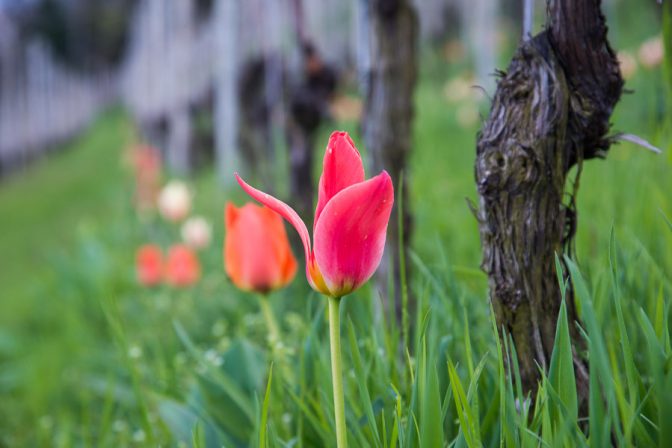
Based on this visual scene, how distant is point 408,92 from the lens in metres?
1.46

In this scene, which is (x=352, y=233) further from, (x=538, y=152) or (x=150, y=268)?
(x=150, y=268)

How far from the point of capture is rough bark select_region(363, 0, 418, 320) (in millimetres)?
1435

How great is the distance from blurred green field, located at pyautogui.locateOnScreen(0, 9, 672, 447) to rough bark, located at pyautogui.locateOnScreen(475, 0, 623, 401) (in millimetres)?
75

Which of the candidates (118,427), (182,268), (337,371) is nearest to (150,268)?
(182,268)

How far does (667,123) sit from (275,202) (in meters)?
0.74

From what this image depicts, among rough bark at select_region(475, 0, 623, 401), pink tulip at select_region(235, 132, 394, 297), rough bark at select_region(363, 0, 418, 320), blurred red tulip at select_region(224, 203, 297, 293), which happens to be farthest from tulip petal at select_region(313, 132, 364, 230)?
rough bark at select_region(363, 0, 418, 320)

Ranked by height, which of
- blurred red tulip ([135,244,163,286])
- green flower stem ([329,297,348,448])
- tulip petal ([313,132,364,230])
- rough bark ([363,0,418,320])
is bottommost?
blurred red tulip ([135,244,163,286])

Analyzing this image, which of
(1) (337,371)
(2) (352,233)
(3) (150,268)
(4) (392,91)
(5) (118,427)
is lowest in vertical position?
(5) (118,427)

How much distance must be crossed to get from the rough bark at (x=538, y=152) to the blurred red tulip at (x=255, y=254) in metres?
0.48

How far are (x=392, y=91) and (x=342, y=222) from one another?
34.5 inches

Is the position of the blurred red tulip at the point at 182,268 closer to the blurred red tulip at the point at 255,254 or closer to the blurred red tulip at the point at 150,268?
the blurred red tulip at the point at 150,268

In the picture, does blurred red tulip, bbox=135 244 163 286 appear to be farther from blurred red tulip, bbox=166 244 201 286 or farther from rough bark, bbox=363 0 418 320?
rough bark, bbox=363 0 418 320

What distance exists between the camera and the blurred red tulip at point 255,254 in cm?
118

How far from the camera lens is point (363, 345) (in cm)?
121
